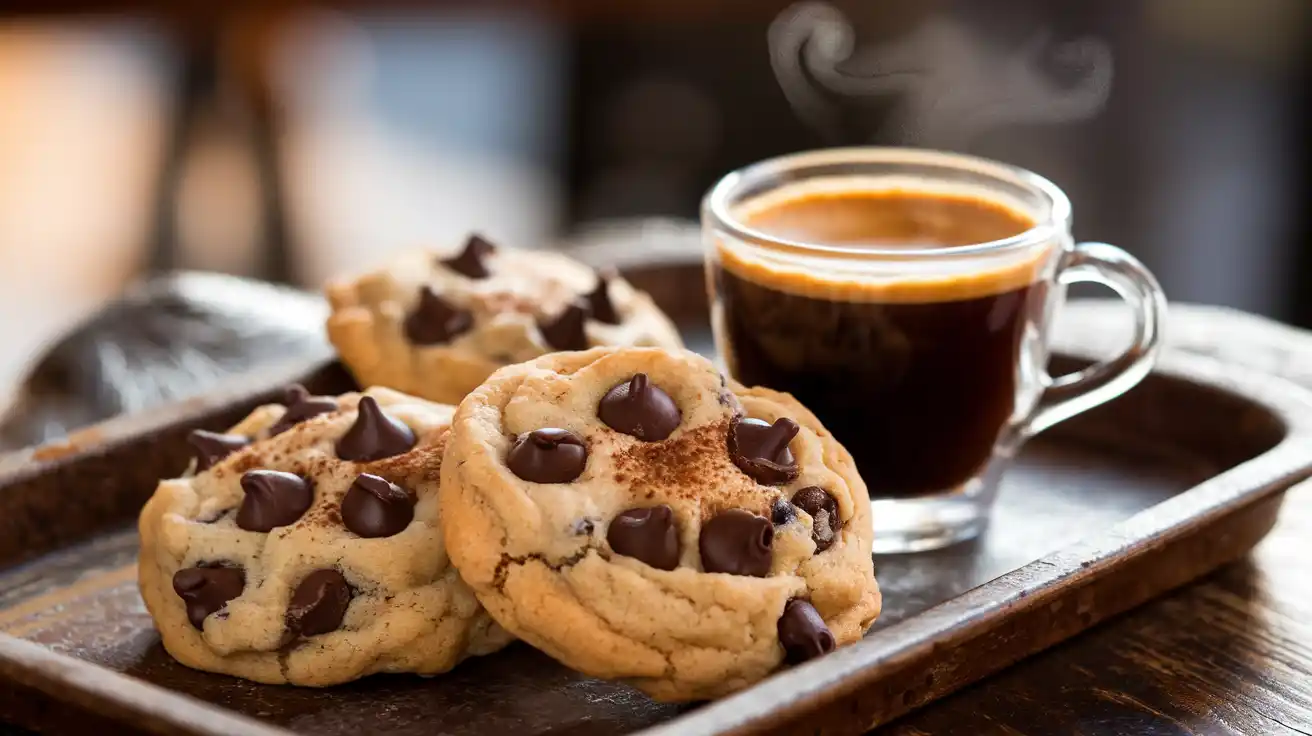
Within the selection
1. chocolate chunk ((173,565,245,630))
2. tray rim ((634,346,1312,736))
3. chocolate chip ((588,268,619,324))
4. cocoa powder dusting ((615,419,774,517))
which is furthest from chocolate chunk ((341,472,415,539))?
chocolate chip ((588,268,619,324))

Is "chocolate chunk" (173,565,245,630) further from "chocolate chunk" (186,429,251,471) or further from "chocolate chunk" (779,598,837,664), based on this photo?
"chocolate chunk" (779,598,837,664)

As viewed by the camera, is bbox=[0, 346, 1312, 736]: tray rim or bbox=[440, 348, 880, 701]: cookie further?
bbox=[440, 348, 880, 701]: cookie

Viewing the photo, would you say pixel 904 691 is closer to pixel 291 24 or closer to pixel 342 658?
pixel 342 658

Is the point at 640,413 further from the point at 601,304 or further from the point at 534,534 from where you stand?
the point at 601,304

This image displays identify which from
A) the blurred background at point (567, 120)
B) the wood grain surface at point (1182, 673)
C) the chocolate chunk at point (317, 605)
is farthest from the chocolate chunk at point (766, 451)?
the blurred background at point (567, 120)

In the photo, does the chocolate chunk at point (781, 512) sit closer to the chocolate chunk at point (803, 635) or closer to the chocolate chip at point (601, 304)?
the chocolate chunk at point (803, 635)

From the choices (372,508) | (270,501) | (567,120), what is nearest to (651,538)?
(372,508)

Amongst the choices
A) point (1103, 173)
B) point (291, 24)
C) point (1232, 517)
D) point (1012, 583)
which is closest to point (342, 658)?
point (1012, 583)
